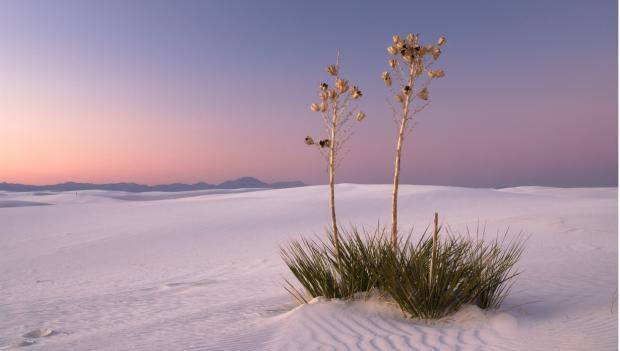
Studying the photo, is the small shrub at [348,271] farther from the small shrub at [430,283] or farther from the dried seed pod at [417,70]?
the dried seed pod at [417,70]

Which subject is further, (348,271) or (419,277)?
(348,271)

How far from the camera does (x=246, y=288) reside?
8094 mm

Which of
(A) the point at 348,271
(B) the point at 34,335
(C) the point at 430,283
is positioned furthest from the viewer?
(B) the point at 34,335

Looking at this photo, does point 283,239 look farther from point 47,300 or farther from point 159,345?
point 159,345

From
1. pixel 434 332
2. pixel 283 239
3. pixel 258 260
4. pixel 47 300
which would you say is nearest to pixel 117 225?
pixel 283 239

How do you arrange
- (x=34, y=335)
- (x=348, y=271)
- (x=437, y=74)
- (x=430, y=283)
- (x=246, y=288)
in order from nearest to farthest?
(x=430, y=283) < (x=437, y=74) < (x=348, y=271) < (x=34, y=335) < (x=246, y=288)

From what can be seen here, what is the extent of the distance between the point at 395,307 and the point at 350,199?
60.3 ft

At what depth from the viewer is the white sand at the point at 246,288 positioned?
4414 millimetres

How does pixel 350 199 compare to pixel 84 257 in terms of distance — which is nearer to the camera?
pixel 84 257

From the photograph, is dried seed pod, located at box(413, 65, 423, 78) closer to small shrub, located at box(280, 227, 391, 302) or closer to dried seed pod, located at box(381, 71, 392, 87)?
dried seed pod, located at box(381, 71, 392, 87)

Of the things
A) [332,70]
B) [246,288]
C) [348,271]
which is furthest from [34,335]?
[332,70]

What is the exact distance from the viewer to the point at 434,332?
4.36 metres

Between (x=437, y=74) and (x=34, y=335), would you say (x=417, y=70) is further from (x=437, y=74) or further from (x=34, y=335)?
(x=34, y=335)

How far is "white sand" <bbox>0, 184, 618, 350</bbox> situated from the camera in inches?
174
